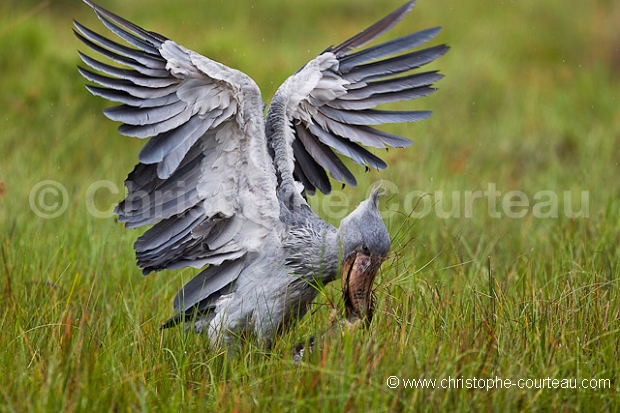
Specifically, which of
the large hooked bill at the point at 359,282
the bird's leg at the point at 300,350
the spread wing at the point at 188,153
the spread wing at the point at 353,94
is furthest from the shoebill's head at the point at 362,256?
the spread wing at the point at 353,94

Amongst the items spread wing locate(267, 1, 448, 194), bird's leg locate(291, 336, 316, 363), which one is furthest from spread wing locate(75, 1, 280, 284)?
bird's leg locate(291, 336, 316, 363)

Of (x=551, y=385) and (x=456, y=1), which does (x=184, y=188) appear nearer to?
(x=551, y=385)

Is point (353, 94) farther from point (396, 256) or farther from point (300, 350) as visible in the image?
point (300, 350)

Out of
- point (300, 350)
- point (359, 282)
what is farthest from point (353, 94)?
point (300, 350)

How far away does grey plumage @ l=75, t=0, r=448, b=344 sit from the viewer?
11.8ft

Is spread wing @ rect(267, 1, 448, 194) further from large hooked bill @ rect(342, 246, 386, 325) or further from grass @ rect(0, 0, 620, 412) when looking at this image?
large hooked bill @ rect(342, 246, 386, 325)

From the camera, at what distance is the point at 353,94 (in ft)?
13.9

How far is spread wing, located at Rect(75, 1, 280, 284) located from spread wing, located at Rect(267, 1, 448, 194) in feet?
1.17

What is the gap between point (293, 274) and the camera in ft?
12.2

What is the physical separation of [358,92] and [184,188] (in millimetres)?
999

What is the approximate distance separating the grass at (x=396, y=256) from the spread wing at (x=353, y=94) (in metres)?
0.48

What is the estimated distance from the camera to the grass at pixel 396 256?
3.08 m

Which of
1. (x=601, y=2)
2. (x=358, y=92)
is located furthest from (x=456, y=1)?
(x=358, y=92)

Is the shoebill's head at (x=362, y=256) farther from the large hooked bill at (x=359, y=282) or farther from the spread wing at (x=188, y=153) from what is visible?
the spread wing at (x=188, y=153)
